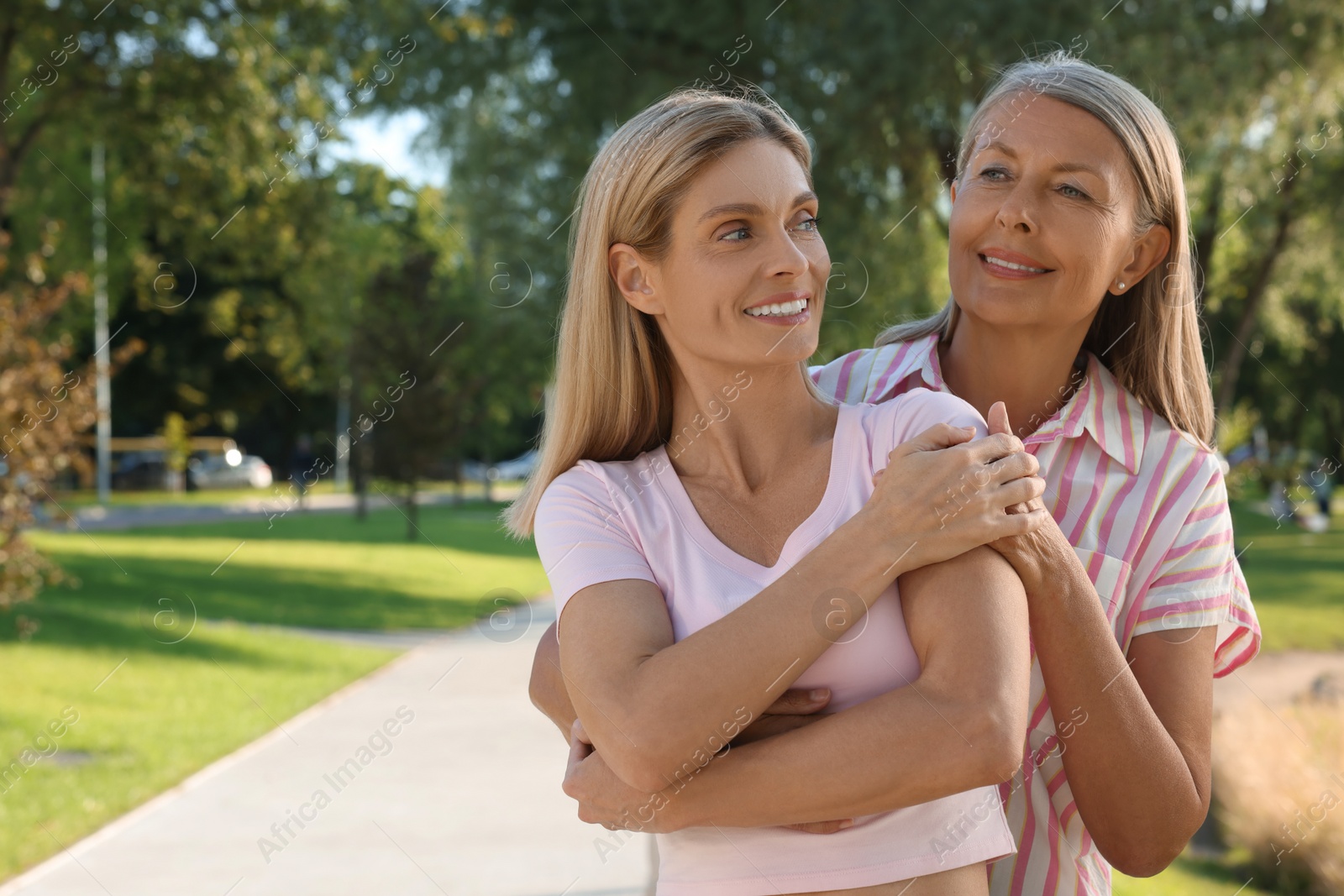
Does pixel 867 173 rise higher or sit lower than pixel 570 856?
higher

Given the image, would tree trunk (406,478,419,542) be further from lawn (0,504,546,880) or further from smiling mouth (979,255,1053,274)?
smiling mouth (979,255,1053,274)

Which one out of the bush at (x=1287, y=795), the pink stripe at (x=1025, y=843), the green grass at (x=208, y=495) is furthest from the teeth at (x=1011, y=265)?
the green grass at (x=208, y=495)

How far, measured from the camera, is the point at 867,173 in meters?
12.1

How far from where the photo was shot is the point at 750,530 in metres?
2.04

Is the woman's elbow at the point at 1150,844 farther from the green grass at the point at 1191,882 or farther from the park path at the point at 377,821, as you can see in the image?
the green grass at the point at 1191,882

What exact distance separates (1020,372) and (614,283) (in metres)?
0.74

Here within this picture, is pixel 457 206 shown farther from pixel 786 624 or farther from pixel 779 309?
pixel 786 624

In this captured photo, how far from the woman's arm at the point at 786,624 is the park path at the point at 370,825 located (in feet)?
13.7

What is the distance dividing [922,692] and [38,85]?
1202 cm

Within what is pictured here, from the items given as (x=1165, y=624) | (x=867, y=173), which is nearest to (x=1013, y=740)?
(x=1165, y=624)

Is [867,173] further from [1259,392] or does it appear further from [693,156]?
[1259,392]

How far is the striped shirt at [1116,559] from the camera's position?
2018 millimetres

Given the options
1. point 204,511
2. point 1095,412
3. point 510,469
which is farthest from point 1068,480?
point 510,469

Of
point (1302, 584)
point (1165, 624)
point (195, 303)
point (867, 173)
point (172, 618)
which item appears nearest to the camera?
point (1165, 624)
